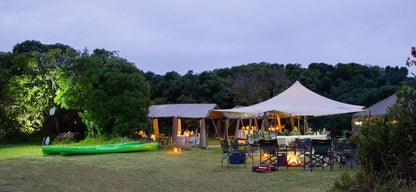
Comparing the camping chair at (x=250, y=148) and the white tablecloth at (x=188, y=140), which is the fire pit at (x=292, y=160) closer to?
the camping chair at (x=250, y=148)

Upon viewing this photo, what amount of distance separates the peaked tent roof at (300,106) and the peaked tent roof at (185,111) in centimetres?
388

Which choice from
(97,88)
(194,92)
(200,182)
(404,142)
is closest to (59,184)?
(200,182)

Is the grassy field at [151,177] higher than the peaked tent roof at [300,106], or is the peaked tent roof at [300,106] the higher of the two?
the peaked tent roof at [300,106]

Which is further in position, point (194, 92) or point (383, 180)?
point (194, 92)

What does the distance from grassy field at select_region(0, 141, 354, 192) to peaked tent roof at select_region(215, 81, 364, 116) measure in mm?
2937

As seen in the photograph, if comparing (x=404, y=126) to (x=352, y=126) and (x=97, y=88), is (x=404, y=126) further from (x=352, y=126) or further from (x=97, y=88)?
(x=352, y=126)

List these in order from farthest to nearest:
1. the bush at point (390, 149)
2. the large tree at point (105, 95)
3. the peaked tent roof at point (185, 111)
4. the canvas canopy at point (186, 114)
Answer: the peaked tent roof at point (185, 111) → the canvas canopy at point (186, 114) → the large tree at point (105, 95) → the bush at point (390, 149)

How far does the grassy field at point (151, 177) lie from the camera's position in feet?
22.7

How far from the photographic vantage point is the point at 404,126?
5273 millimetres

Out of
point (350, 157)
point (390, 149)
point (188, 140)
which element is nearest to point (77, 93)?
point (188, 140)

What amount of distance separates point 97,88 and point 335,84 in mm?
19849

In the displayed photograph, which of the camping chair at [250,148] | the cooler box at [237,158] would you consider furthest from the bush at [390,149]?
the camping chair at [250,148]

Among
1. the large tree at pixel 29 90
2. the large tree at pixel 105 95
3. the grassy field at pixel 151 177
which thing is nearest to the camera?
the grassy field at pixel 151 177

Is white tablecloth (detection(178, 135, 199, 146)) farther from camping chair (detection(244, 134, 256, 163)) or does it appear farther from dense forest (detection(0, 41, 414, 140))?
camping chair (detection(244, 134, 256, 163))
